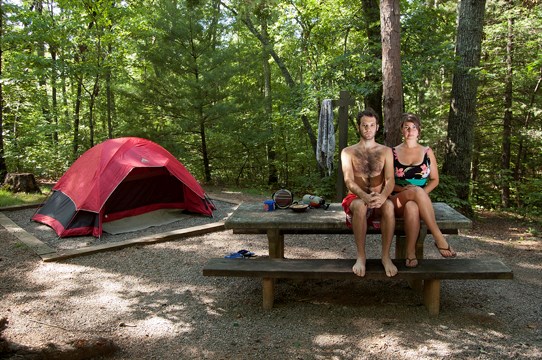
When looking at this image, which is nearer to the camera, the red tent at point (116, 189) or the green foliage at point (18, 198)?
the red tent at point (116, 189)

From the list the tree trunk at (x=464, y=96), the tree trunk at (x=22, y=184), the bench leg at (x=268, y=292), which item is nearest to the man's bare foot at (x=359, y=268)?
the bench leg at (x=268, y=292)

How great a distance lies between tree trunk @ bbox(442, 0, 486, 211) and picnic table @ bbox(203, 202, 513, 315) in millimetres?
4218

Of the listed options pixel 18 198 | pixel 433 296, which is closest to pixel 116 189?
pixel 18 198

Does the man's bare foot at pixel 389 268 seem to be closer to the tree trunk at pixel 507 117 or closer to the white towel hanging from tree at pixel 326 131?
the white towel hanging from tree at pixel 326 131

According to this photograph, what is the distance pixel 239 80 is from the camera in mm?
13094

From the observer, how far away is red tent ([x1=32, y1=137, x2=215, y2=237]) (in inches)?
243

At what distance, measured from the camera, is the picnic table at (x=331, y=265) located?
3113mm

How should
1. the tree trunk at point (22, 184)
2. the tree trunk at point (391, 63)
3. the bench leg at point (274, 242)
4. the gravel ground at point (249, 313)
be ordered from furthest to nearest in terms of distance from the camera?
the tree trunk at point (22, 184) → the tree trunk at point (391, 63) → the bench leg at point (274, 242) → the gravel ground at point (249, 313)

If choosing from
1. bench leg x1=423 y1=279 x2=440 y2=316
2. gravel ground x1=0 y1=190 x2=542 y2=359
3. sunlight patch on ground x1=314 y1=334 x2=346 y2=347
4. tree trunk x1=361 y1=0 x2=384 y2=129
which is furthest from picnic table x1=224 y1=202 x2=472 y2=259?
tree trunk x1=361 y1=0 x2=384 y2=129

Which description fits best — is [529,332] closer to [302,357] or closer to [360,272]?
[360,272]

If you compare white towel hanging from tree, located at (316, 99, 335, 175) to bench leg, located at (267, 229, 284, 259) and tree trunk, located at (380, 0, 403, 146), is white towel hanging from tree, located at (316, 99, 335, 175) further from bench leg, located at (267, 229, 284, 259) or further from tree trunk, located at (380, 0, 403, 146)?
bench leg, located at (267, 229, 284, 259)

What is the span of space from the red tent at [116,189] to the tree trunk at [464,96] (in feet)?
15.8

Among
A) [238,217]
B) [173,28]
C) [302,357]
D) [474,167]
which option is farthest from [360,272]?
Result: [474,167]

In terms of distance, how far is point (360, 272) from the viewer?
311 cm
